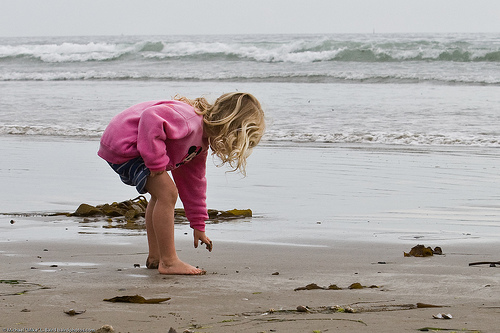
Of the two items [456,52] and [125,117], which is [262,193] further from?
[456,52]

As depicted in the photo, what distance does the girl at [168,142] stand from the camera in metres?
3.31

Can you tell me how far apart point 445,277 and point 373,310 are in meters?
0.82

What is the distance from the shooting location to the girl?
331 centimetres

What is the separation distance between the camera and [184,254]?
3.87 metres

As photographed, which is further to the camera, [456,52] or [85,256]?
[456,52]

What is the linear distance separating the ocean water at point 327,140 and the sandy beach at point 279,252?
0.13 feet

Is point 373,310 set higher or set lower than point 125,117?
lower

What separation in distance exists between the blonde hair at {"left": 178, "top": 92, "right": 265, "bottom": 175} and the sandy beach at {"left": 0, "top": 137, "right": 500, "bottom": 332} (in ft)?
1.94

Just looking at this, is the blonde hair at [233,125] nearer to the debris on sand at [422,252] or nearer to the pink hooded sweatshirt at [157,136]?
the pink hooded sweatshirt at [157,136]

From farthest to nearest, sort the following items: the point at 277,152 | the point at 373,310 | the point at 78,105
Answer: the point at 78,105
the point at 277,152
the point at 373,310

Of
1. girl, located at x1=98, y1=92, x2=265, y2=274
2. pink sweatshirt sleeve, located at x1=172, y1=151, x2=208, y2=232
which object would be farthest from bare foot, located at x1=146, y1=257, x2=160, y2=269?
pink sweatshirt sleeve, located at x1=172, y1=151, x2=208, y2=232

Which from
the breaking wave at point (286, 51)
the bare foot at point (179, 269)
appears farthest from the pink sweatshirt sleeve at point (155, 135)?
the breaking wave at point (286, 51)

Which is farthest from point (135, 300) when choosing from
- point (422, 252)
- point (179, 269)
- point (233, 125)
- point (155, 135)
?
point (422, 252)

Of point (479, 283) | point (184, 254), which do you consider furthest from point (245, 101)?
point (479, 283)
